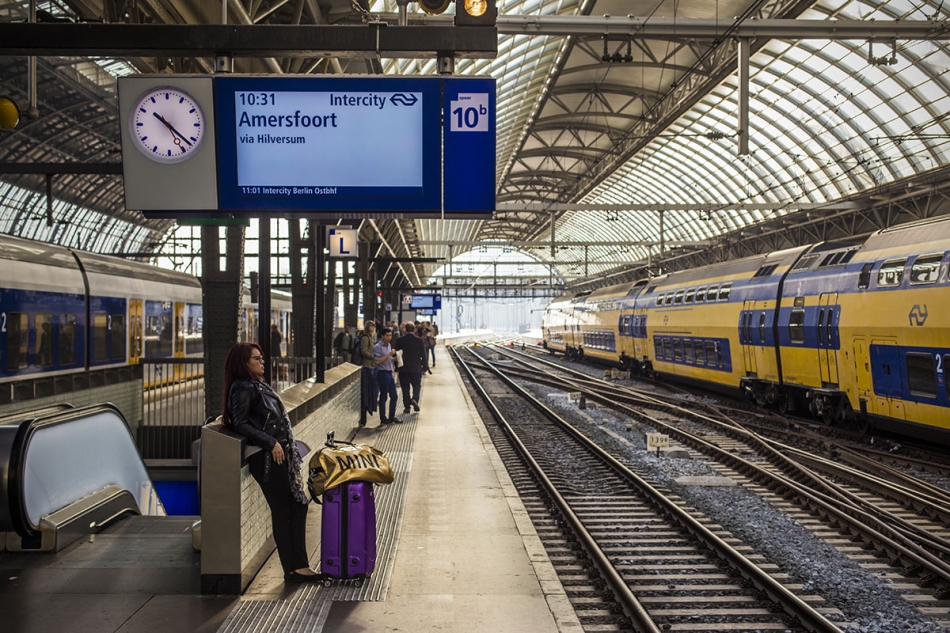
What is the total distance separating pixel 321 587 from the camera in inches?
219

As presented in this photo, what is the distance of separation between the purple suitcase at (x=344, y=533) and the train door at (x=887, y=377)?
9.57 meters

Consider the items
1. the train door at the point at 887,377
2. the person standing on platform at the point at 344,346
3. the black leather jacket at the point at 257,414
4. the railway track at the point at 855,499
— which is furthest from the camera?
the person standing on platform at the point at 344,346

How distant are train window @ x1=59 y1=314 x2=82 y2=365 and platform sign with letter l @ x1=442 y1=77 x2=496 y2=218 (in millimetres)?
10409

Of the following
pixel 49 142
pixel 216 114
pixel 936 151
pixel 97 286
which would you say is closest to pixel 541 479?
pixel 216 114

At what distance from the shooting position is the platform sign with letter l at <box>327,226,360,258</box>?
586 inches

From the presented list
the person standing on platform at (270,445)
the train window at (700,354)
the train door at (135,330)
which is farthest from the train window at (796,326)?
the train door at (135,330)

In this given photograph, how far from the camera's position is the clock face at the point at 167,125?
618cm

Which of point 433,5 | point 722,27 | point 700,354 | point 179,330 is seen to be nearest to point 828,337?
point 722,27

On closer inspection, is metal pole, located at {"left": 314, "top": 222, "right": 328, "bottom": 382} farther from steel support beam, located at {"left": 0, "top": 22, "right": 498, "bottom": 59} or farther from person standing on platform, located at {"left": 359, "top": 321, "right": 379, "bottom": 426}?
steel support beam, located at {"left": 0, "top": 22, "right": 498, "bottom": 59}

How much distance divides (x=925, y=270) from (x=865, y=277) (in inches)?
59.3

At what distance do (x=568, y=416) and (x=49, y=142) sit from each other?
98.9ft

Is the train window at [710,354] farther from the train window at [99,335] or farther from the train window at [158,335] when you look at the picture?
the train window at [99,335]

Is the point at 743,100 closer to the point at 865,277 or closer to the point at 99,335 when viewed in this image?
the point at 865,277

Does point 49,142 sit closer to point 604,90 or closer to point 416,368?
point 604,90
